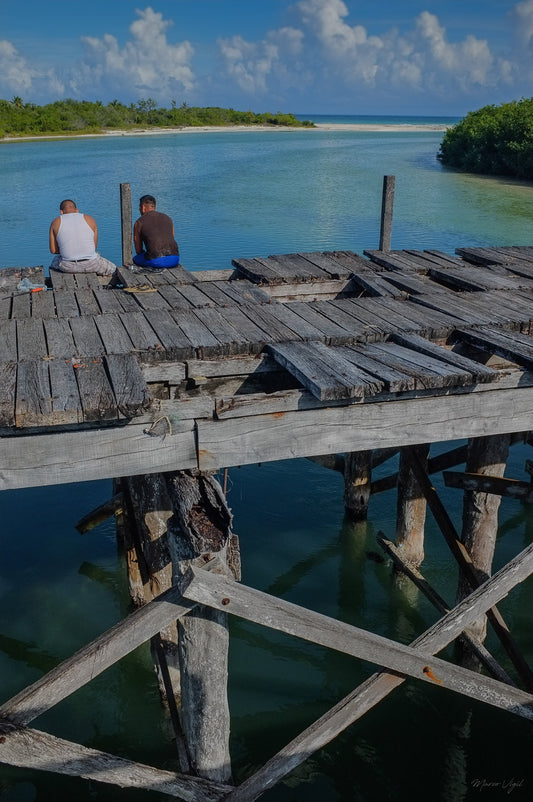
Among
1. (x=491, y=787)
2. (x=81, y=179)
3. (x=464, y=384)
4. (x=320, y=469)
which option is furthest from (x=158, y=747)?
(x=81, y=179)

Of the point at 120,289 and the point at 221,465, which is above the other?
the point at 120,289

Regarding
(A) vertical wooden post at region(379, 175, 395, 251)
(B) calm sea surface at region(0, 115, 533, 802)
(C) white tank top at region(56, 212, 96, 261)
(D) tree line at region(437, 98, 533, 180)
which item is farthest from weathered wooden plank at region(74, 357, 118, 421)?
(D) tree line at region(437, 98, 533, 180)

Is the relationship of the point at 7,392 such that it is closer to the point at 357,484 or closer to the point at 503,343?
the point at 503,343

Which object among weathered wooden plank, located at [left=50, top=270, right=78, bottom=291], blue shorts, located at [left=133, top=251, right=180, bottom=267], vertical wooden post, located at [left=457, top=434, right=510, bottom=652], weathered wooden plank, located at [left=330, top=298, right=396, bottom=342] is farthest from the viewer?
blue shorts, located at [left=133, top=251, right=180, bottom=267]

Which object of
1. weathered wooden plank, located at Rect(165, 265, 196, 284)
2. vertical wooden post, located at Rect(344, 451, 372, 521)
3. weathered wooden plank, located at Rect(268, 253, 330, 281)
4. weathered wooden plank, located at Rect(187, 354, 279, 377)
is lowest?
vertical wooden post, located at Rect(344, 451, 372, 521)

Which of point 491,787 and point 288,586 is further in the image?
point 288,586

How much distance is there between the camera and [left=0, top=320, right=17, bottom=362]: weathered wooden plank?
15.0ft

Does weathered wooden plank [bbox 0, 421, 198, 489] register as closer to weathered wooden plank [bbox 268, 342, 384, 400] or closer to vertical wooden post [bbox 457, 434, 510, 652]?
weathered wooden plank [bbox 268, 342, 384, 400]

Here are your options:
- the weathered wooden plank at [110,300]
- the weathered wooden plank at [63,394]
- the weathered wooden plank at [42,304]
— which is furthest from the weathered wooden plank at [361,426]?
the weathered wooden plank at [42,304]

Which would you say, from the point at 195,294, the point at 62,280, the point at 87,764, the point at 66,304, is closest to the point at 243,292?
the point at 195,294

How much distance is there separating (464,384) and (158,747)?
12.3 feet

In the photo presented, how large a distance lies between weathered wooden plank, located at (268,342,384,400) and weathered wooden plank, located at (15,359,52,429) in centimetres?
145

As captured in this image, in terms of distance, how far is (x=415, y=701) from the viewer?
236 inches

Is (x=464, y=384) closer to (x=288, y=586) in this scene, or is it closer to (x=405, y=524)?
(x=405, y=524)
